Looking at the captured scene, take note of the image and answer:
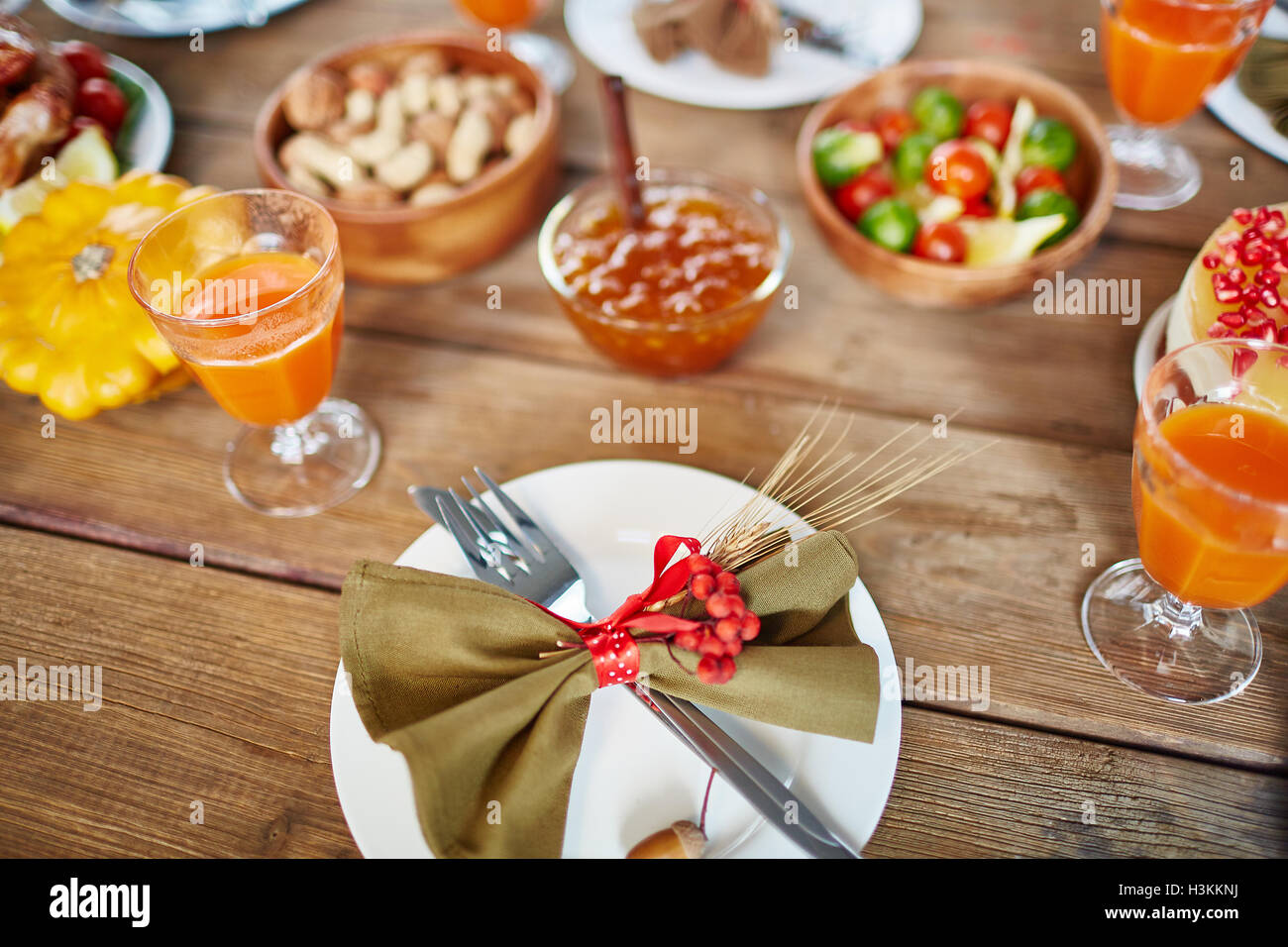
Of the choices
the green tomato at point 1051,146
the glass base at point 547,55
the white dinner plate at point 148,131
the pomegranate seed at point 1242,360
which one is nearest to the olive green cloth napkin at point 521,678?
the pomegranate seed at point 1242,360

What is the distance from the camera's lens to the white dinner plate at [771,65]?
145cm

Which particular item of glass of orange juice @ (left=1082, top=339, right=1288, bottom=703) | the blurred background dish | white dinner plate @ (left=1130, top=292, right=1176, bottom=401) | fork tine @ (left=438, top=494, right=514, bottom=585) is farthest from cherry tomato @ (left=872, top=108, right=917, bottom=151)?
the blurred background dish

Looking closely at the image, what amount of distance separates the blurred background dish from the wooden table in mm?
360

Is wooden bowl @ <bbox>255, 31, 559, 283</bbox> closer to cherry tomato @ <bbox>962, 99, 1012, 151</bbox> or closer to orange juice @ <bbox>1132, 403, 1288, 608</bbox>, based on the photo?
cherry tomato @ <bbox>962, 99, 1012, 151</bbox>

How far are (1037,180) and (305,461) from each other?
1038 mm

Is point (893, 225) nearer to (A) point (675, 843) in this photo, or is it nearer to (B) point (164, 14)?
(A) point (675, 843)

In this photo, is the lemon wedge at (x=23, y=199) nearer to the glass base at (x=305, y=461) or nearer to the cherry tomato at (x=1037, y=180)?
the glass base at (x=305, y=461)

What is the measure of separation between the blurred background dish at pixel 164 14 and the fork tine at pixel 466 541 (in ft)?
4.08

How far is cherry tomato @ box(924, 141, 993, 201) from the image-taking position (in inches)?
48.2

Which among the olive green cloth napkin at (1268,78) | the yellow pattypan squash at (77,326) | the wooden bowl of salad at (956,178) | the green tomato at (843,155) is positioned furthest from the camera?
the olive green cloth napkin at (1268,78)

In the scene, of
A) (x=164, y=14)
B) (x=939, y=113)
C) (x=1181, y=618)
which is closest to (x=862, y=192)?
(x=939, y=113)

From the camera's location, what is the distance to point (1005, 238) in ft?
3.76

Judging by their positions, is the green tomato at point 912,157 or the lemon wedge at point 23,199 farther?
the green tomato at point 912,157

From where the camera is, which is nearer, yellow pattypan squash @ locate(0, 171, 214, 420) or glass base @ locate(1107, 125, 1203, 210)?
yellow pattypan squash @ locate(0, 171, 214, 420)
